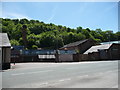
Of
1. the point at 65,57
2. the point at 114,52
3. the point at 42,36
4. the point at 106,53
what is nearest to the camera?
the point at 65,57

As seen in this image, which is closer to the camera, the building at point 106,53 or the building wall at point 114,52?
the building at point 106,53

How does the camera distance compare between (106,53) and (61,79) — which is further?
(106,53)

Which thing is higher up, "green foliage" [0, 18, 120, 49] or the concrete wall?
"green foliage" [0, 18, 120, 49]

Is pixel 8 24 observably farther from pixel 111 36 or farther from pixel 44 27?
pixel 111 36

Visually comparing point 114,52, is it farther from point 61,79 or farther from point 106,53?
point 61,79

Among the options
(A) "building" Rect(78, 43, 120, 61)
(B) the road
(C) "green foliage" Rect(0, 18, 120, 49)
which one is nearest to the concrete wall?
(A) "building" Rect(78, 43, 120, 61)

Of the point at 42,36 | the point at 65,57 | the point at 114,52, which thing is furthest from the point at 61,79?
the point at 42,36

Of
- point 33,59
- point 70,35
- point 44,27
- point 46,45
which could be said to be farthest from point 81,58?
point 44,27

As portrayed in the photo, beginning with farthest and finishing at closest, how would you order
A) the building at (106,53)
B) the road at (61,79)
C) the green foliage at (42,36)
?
1. the green foliage at (42,36)
2. the building at (106,53)
3. the road at (61,79)

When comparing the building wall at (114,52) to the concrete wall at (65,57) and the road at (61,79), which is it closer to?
the concrete wall at (65,57)

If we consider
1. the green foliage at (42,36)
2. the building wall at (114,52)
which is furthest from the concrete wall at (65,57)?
the green foliage at (42,36)

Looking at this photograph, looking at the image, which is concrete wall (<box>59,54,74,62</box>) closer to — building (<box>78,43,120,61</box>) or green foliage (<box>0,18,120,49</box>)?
→ building (<box>78,43,120,61</box>)

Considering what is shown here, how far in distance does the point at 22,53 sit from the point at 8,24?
6962cm

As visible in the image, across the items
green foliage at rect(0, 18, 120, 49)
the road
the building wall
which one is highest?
green foliage at rect(0, 18, 120, 49)
